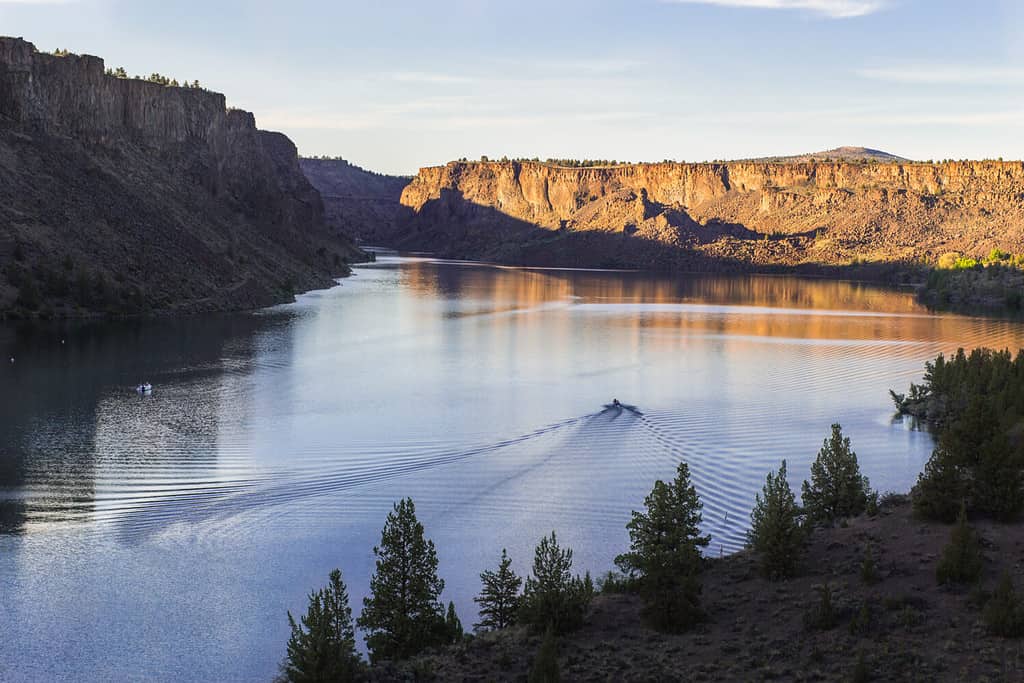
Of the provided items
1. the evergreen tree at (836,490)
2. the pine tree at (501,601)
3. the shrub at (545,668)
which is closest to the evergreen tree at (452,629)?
the pine tree at (501,601)

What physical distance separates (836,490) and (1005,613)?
284 inches

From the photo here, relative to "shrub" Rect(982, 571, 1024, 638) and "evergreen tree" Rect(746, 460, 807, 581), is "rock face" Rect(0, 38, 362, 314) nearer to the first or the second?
"evergreen tree" Rect(746, 460, 807, 581)

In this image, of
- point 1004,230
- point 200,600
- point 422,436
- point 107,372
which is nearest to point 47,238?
point 107,372

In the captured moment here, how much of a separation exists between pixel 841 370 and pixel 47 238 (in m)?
43.2

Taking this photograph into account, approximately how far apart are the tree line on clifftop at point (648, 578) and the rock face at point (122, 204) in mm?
44156

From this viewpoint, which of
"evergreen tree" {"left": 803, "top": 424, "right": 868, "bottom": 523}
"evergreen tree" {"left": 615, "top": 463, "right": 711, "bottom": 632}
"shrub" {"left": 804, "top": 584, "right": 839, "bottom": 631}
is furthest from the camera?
"evergreen tree" {"left": 803, "top": 424, "right": 868, "bottom": 523}

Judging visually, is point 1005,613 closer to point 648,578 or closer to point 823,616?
point 823,616

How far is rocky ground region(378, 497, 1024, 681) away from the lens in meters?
12.9

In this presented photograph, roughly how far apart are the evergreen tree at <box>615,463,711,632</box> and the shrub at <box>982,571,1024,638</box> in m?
3.90

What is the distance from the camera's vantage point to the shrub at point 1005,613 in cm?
1312

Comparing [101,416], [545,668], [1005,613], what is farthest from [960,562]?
[101,416]

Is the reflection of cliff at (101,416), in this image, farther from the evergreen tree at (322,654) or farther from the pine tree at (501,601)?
the evergreen tree at (322,654)

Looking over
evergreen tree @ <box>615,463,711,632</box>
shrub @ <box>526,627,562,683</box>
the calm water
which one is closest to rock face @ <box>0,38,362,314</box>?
the calm water

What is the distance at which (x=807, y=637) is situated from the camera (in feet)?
46.0
